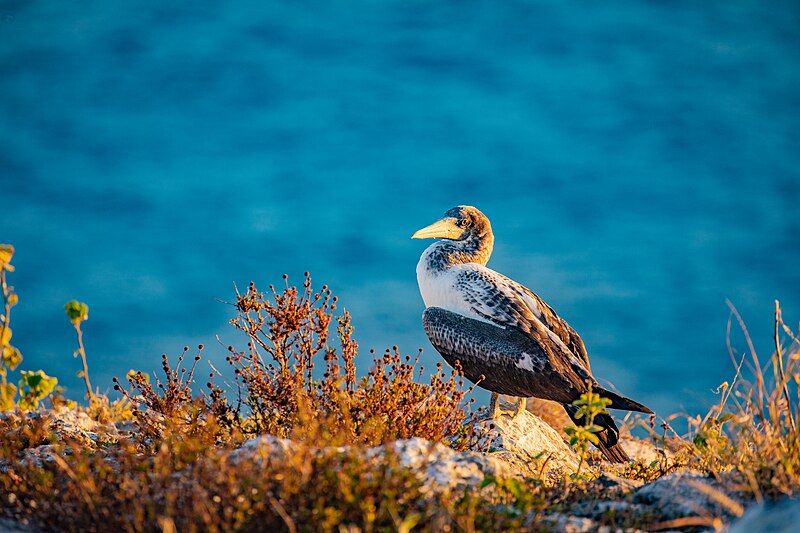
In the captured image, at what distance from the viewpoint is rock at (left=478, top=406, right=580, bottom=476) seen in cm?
720

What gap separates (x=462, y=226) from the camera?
9258 mm

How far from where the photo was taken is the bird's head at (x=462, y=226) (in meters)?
9.17

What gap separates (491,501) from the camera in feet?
15.7

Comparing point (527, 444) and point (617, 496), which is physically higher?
point (527, 444)

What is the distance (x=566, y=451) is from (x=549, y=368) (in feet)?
3.70

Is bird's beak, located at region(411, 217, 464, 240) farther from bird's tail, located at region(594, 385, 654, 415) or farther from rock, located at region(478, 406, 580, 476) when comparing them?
bird's tail, located at region(594, 385, 654, 415)

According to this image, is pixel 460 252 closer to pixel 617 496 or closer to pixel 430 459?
pixel 617 496

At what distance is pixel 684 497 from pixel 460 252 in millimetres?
4401

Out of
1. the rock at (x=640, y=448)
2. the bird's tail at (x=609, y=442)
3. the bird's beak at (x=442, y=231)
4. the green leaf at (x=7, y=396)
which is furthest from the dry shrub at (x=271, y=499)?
the rock at (x=640, y=448)

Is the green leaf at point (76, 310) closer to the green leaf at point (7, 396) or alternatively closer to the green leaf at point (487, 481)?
the green leaf at point (7, 396)

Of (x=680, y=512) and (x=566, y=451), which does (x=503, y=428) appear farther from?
(x=680, y=512)

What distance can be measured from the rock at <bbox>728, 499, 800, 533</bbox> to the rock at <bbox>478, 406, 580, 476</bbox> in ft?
9.60

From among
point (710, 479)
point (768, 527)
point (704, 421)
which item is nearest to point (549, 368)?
point (704, 421)

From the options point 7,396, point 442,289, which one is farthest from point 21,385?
point 442,289
